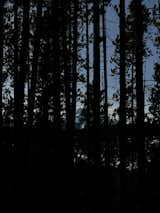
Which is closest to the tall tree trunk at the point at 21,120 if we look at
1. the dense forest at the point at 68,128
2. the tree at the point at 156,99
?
the dense forest at the point at 68,128

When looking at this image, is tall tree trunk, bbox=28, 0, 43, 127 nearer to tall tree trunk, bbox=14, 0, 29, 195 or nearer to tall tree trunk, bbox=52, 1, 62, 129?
tall tree trunk, bbox=52, 1, 62, 129

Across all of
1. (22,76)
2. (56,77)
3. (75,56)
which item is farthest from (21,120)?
(75,56)

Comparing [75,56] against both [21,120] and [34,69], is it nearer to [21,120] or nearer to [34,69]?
[34,69]

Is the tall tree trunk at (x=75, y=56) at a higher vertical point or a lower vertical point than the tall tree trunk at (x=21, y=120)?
higher

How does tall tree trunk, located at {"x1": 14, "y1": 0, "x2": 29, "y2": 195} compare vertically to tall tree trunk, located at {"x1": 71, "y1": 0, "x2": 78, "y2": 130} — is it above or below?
below

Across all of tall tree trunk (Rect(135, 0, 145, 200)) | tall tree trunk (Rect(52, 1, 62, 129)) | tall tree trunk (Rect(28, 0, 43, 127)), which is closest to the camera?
tall tree trunk (Rect(135, 0, 145, 200))

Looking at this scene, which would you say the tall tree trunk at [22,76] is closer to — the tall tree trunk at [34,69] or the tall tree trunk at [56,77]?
the tall tree trunk at [56,77]

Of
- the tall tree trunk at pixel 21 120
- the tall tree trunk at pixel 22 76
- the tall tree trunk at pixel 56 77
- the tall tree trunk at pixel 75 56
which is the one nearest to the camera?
the tall tree trunk at pixel 21 120

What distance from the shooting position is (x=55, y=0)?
Answer: 53.0 ft

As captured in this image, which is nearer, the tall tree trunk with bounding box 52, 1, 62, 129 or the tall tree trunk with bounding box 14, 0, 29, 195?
the tall tree trunk with bounding box 14, 0, 29, 195

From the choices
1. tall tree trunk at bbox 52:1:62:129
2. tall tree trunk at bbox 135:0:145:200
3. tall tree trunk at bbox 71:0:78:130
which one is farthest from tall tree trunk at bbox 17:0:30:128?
tall tree trunk at bbox 71:0:78:130

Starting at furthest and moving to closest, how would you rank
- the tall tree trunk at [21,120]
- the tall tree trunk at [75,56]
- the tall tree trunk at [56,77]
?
1. the tall tree trunk at [75,56]
2. the tall tree trunk at [56,77]
3. the tall tree trunk at [21,120]

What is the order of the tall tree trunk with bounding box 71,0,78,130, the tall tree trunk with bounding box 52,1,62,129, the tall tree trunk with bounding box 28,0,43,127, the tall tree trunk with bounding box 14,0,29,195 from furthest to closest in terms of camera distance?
the tall tree trunk with bounding box 71,0,78,130, the tall tree trunk with bounding box 28,0,43,127, the tall tree trunk with bounding box 52,1,62,129, the tall tree trunk with bounding box 14,0,29,195

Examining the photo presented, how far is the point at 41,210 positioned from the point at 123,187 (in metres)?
A: 3.36
